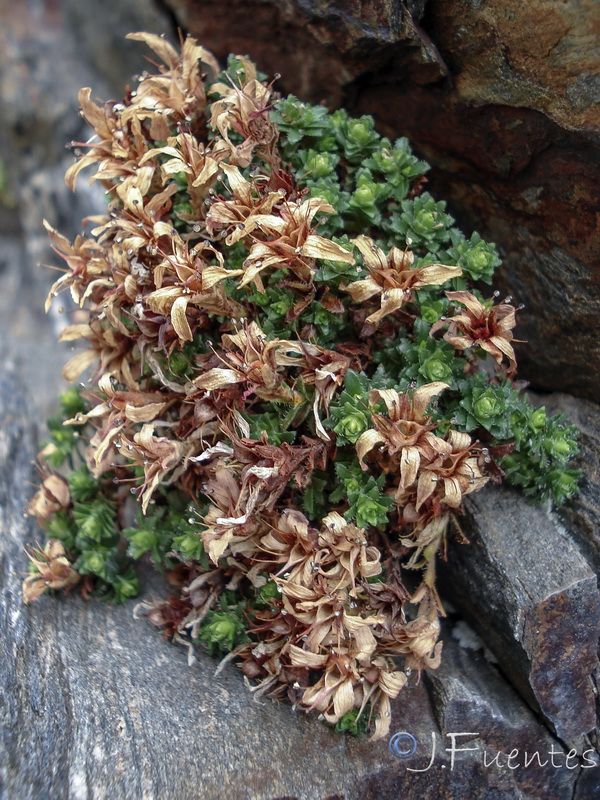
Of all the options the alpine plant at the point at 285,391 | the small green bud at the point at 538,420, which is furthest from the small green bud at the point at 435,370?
the small green bud at the point at 538,420

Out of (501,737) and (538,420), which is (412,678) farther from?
(538,420)

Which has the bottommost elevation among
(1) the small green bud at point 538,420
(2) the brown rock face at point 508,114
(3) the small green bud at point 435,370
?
(3) the small green bud at point 435,370

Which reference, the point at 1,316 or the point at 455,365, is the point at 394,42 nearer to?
the point at 455,365

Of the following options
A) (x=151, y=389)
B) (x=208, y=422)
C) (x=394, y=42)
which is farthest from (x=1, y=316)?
(x=394, y=42)

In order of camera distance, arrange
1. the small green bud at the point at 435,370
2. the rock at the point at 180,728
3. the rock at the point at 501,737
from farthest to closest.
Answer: the rock at the point at 501,737, the small green bud at the point at 435,370, the rock at the point at 180,728

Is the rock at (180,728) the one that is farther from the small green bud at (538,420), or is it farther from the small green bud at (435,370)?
the small green bud at (435,370)

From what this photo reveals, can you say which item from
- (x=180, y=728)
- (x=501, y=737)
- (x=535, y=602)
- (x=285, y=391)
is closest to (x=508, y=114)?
(x=285, y=391)
